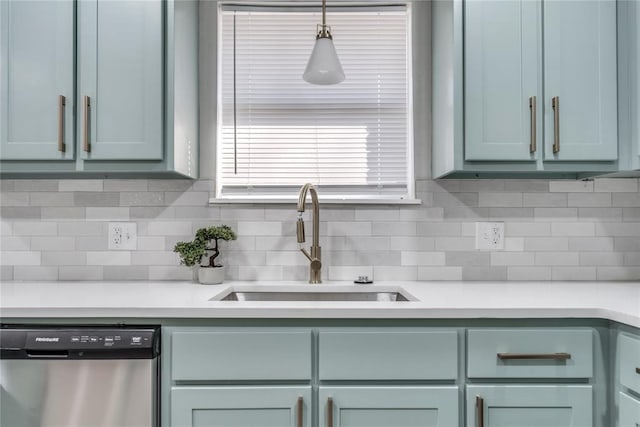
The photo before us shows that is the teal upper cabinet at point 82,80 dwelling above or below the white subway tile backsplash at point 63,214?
above

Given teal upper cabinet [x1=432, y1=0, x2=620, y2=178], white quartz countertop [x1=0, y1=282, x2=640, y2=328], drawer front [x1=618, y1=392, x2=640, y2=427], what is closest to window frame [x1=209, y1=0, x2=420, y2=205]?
Answer: teal upper cabinet [x1=432, y1=0, x2=620, y2=178]

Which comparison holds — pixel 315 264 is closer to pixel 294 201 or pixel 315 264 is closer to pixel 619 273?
pixel 294 201

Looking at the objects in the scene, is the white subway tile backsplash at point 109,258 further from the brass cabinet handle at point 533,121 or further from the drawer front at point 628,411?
the drawer front at point 628,411

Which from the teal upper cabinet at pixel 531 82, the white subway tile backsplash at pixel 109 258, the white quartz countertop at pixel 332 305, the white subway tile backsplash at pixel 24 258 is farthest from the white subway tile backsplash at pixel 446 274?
the white subway tile backsplash at pixel 24 258

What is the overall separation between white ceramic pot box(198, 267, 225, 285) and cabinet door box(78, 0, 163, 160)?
1.69ft

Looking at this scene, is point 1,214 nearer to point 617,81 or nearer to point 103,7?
point 103,7

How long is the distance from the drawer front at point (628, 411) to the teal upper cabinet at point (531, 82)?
0.86 meters

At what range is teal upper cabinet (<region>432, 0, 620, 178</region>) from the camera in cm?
175

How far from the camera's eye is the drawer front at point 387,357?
142 centimetres

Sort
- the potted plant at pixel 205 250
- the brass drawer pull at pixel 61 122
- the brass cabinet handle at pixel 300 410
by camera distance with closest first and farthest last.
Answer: the brass cabinet handle at pixel 300 410, the brass drawer pull at pixel 61 122, the potted plant at pixel 205 250

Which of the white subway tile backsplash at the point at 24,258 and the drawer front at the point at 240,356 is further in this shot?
the white subway tile backsplash at the point at 24,258

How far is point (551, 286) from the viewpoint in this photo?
6.23 feet

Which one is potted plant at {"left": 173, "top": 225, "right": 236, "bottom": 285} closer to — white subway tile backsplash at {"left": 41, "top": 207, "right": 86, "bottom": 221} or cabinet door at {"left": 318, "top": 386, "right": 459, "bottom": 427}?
white subway tile backsplash at {"left": 41, "top": 207, "right": 86, "bottom": 221}

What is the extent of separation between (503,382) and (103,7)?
1920 millimetres
